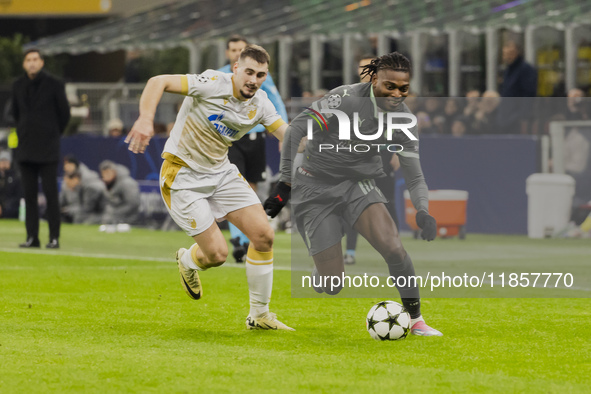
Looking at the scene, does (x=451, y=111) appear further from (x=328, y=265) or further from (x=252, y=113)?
(x=252, y=113)

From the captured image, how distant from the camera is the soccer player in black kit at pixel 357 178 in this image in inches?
287

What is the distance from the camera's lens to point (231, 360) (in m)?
6.14

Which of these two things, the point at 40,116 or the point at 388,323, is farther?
the point at 40,116

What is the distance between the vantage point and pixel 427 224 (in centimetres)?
752

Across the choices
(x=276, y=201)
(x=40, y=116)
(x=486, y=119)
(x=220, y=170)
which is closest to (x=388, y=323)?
(x=276, y=201)

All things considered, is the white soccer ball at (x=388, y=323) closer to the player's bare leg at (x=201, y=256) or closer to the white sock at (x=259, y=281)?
the white sock at (x=259, y=281)

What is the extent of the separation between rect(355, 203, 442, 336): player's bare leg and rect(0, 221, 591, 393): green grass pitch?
8.8 inches

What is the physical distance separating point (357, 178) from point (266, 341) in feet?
4.55

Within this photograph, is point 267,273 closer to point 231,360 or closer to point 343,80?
point 231,360

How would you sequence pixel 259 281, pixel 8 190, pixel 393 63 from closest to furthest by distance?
1. pixel 393 63
2. pixel 259 281
3. pixel 8 190

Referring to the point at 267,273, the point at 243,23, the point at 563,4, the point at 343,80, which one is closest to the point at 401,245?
the point at 267,273

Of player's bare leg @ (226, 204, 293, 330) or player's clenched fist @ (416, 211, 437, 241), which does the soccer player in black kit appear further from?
player's bare leg @ (226, 204, 293, 330)

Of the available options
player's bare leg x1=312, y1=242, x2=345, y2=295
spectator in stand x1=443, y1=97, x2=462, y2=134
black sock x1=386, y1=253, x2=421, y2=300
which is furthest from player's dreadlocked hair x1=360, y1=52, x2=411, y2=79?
spectator in stand x1=443, y1=97, x2=462, y2=134

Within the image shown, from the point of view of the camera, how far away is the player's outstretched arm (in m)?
6.55
